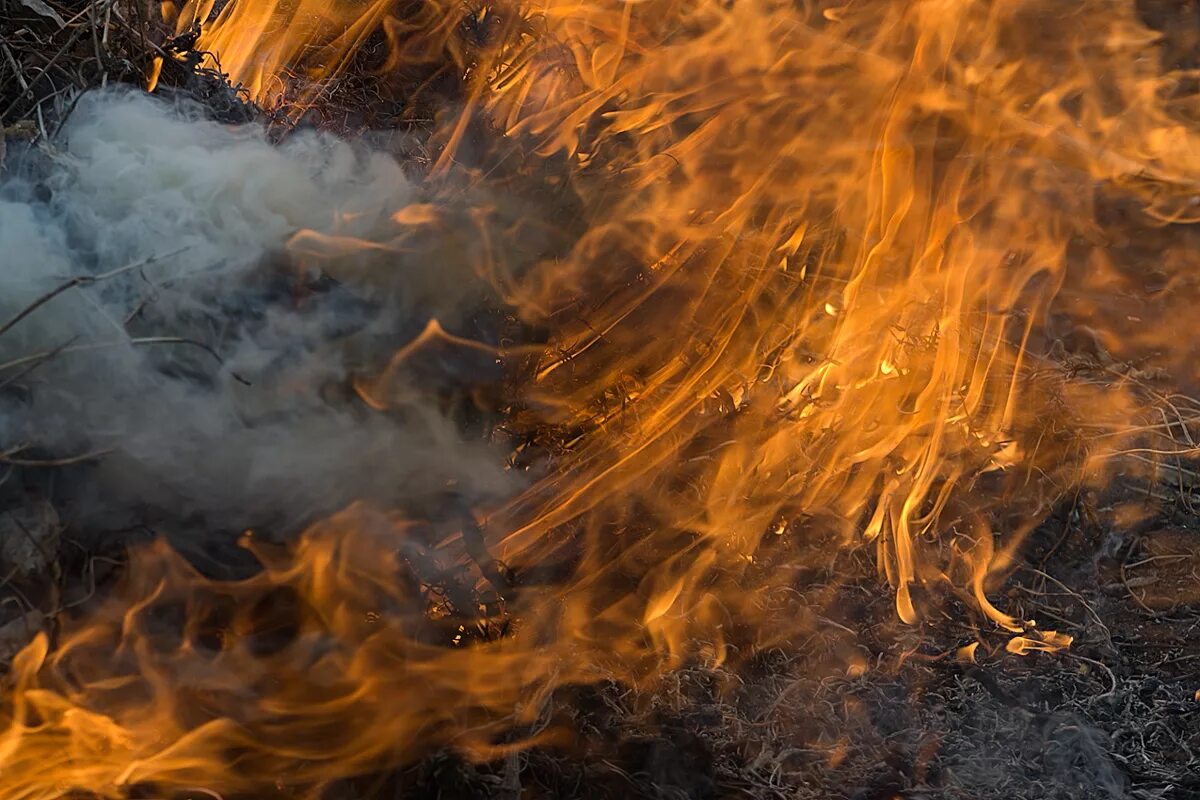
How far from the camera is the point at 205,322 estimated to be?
2.77 metres

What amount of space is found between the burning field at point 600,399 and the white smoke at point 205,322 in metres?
0.01

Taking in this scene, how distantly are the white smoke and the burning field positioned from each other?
0.01 metres

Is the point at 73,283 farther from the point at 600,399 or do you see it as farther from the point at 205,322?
the point at 600,399

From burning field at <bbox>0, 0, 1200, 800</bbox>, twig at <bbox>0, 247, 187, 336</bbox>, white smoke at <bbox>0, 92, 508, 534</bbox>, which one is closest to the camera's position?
twig at <bbox>0, 247, 187, 336</bbox>

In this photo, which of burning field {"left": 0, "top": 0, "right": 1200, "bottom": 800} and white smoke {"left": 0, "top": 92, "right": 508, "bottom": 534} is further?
burning field {"left": 0, "top": 0, "right": 1200, "bottom": 800}

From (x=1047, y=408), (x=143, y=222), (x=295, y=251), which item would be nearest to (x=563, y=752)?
(x=295, y=251)

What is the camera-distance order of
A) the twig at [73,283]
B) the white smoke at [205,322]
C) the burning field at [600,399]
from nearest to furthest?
the twig at [73,283] → the white smoke at [205,322] → the burning field at [600,399]

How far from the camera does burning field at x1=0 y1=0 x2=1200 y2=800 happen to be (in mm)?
2750

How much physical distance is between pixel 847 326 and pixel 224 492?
247cm

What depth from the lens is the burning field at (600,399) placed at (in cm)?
275

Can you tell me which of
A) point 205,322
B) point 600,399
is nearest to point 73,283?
point 205,322

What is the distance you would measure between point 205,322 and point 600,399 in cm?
145

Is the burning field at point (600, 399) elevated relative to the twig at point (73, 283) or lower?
lower

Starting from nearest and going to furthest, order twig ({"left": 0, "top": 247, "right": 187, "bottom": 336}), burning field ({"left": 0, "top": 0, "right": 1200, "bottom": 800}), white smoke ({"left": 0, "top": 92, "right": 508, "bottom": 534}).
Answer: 1. twig ({"left": 0, "top": 247, "right": 187, "bottom": 336})
2. white smoke ({"left": 0, "top": 92, "right": 508, "bottom": 534})
3. burning field ({"left": 0, "top": 0, "right": 1200, "bottom": 800})
